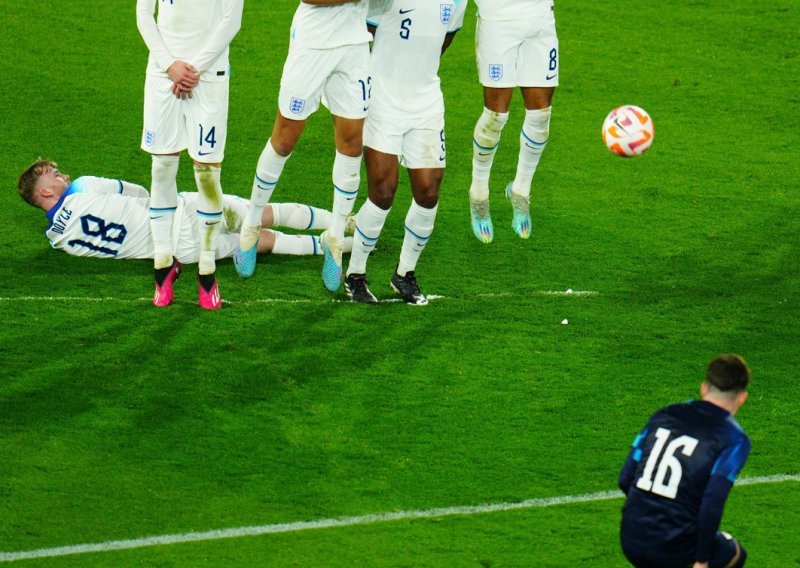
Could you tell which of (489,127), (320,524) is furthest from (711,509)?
(489,127)

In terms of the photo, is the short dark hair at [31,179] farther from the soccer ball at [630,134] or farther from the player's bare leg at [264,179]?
the soccer ball at [630,134]

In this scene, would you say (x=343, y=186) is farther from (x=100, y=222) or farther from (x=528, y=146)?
(x=100, y=222)

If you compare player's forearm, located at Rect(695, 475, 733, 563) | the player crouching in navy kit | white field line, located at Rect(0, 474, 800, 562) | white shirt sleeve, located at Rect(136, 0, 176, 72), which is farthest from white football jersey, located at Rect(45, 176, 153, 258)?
player's forearm, located at Rect(695, 475, 733, 563)

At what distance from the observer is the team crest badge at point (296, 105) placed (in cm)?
793

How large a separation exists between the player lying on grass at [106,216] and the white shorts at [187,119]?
1.03 m

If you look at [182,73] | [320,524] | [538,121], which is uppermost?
[182,73]

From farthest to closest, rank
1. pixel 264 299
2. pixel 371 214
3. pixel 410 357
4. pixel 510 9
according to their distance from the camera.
Answer: pixel 510 9 < pixel 264 299 < pixel 371 214 < pixel 410 357

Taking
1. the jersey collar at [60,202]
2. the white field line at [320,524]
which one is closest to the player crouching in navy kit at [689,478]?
the white field line at [320,524]

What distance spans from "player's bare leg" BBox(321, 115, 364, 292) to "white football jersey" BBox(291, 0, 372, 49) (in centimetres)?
46

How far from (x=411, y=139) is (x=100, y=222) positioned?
221 centimetres

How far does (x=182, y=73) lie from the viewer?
7.60m

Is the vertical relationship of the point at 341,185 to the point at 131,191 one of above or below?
above

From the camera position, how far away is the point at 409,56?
7.93 meters

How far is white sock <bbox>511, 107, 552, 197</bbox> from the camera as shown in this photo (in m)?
9.04
